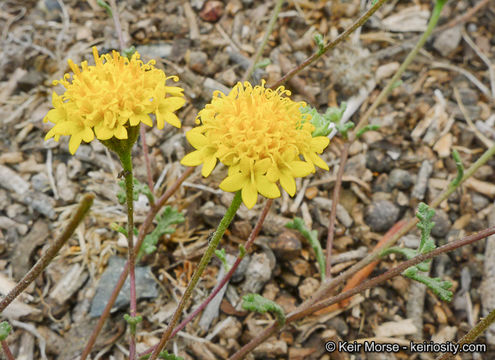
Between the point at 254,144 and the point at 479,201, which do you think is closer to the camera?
the point at 254,144

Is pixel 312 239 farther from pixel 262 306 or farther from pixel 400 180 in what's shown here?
pixel 400 180

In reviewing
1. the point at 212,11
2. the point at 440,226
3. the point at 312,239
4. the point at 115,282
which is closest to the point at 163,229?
the point at 115,282

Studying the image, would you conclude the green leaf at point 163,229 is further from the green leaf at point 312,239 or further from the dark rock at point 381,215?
the dark rock at point 381,215

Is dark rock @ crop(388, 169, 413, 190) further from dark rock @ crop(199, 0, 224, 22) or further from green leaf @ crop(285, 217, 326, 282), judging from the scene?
dark rock @ crop(199, 0, 224, 22)

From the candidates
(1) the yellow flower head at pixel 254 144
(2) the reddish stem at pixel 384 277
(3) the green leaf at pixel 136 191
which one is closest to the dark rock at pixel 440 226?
(2) the reddish stem at pixel 384 277

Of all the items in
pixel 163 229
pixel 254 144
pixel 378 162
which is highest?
pixel 254 144

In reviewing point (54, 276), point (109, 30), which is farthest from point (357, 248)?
point (109, 30)

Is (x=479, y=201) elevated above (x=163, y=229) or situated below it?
below

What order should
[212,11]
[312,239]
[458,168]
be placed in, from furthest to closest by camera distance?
[212,11], [312,239], [458,168]
